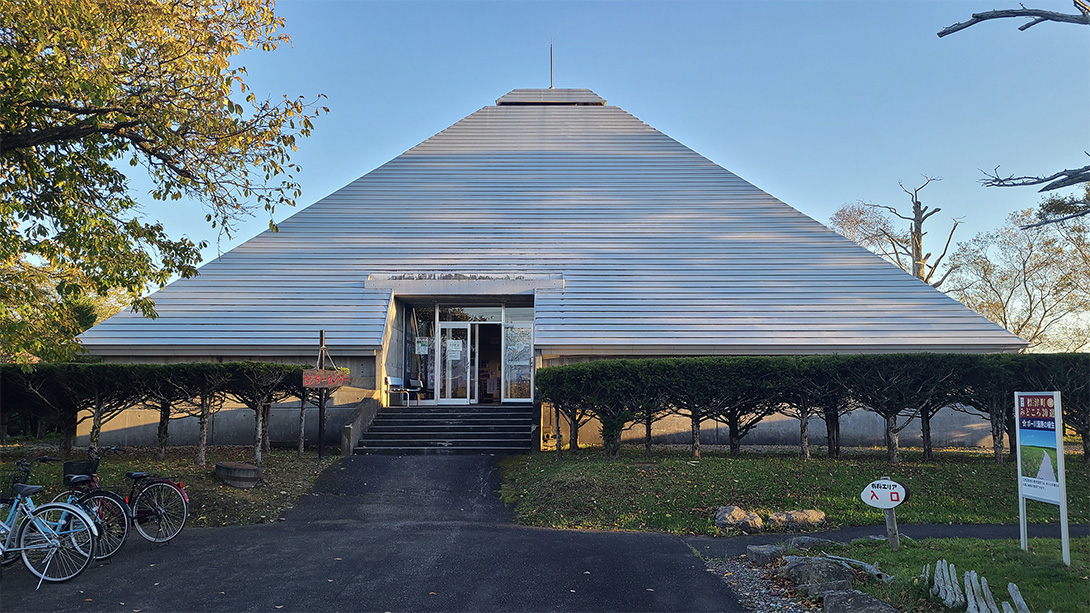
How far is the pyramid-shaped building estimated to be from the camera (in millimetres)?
18984

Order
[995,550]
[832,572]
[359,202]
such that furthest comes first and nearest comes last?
[359,202] < [995,550] < [832,572]

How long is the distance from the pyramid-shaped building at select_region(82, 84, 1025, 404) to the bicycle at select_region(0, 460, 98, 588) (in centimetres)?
1112

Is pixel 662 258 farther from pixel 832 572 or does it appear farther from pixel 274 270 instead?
pixel 832 572

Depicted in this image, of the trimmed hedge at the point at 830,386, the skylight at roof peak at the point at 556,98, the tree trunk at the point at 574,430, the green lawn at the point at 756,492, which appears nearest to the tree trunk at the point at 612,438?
the trimmed hedge at the point at 830,386

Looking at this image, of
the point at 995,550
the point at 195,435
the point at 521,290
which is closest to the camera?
the point at 995,550

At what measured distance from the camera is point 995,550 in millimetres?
7598

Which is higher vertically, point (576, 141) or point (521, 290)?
point (576, 141)

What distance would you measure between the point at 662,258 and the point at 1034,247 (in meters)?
24.7

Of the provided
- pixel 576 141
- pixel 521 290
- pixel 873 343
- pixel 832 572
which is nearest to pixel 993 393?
pixel 873 343

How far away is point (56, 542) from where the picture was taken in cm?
743

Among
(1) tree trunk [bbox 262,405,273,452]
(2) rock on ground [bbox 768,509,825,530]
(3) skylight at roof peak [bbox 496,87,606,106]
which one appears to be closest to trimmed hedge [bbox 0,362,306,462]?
(1) tree trunk [bbox 262,405,273,452]

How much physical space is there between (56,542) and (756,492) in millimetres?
9343

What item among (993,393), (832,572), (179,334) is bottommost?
(832,572)

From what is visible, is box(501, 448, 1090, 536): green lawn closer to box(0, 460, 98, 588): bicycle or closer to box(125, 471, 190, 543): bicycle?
box(125, 471, 190, 543): bicycle
